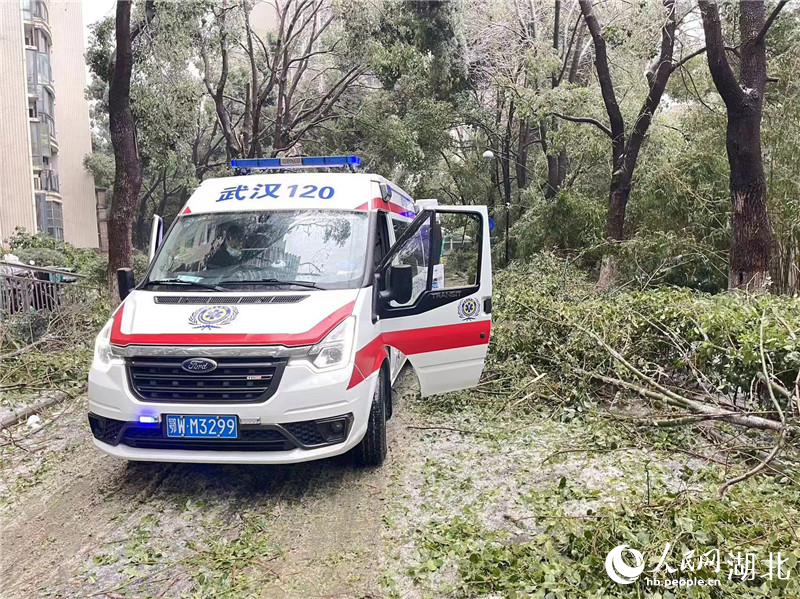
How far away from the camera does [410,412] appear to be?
21.1 ft

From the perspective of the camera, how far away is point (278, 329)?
416 centimetres

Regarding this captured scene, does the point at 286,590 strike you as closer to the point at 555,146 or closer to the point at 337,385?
the point at 337,385

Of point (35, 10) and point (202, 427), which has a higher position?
point (35, 10)

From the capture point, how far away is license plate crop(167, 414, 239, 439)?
13.3ft

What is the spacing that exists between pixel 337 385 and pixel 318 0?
1729cm

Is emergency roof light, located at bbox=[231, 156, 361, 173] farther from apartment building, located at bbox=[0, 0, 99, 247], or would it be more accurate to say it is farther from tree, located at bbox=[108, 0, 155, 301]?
apartment building, located at bbox=[0, 0, 99, 247]

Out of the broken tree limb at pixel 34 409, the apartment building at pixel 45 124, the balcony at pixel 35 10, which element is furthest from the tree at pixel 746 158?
the balcony at pixel 35 10

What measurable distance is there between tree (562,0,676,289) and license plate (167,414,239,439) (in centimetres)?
953

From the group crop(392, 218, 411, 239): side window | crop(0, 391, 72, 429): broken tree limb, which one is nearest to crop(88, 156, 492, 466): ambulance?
crop(392, 218, 411, 239): side window

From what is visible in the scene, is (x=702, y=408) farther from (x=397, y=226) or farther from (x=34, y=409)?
(x=34, y=409)

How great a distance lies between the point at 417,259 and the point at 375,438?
7.40 ft

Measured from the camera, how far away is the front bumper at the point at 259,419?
406cm

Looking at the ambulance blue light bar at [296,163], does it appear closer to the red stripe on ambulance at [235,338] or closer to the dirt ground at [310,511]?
the red stripe on ambulance at [235,338]

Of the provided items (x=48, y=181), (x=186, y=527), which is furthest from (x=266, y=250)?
(x=48, y=181)
